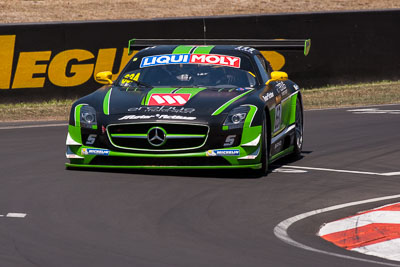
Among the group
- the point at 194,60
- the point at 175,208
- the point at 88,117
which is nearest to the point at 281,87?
the point at 194,60

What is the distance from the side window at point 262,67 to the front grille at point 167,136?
1709mm

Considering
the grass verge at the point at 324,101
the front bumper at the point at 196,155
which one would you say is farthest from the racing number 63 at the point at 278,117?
the grass verge at the point at 324,101

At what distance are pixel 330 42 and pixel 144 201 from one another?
43.6 feet

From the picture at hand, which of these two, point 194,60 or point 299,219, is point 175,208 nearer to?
point 299,219

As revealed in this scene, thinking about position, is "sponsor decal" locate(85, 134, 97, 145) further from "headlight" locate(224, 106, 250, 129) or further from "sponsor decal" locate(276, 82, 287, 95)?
"sponsor decal" locate(276, 82, 287, 95)

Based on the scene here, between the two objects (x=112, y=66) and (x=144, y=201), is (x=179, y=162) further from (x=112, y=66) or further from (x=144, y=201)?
(x=112, y=66)

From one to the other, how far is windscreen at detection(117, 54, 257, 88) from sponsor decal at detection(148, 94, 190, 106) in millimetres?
620

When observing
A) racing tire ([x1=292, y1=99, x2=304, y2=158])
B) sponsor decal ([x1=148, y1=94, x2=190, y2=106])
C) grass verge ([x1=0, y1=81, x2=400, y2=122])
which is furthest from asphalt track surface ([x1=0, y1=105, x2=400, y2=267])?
grass verge ([x1=0, y1=81, x2=400, y2=122])

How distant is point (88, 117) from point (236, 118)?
1.51m

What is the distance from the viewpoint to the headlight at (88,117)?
10180mm

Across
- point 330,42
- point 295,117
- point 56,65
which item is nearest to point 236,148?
point 295,117

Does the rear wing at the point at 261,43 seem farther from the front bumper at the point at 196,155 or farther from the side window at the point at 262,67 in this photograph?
the front bumper at the point at 196,155

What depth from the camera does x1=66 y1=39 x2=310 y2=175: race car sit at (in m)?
9.95

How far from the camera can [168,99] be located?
10.3m
